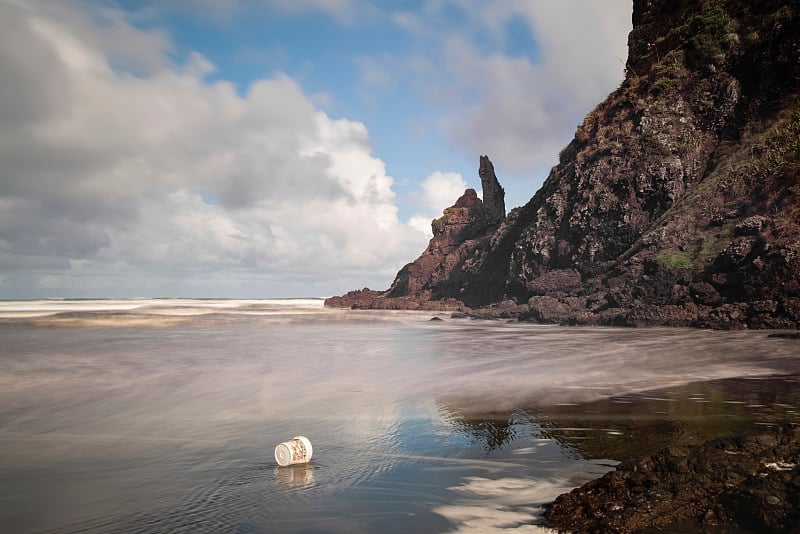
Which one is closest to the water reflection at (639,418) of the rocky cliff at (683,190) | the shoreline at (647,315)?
the shoreline at (647,315)

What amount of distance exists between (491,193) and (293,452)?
5848cm

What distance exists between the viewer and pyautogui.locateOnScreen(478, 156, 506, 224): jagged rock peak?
2400 inches

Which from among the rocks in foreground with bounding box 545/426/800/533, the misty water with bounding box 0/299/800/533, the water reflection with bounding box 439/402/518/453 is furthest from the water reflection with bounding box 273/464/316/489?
the rocks in foreground with bounding box 545/426/800/533

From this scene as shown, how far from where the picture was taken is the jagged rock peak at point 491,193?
6097 centimetres

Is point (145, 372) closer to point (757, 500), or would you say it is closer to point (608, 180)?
point (757, 500)

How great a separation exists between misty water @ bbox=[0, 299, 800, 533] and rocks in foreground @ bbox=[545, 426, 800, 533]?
0.49 meters

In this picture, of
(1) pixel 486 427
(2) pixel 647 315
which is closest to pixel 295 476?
(1) pixel 486 427

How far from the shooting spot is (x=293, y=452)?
18.9 ft

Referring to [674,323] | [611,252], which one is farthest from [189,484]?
[611,252]

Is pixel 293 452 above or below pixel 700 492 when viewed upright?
below

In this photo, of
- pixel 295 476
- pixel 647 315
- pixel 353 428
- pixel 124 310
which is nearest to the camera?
pixel 295 476

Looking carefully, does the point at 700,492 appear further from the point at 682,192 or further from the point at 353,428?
the point at 682,192

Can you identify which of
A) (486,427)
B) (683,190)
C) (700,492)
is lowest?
(486,427)

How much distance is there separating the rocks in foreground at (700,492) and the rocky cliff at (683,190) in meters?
18.5
